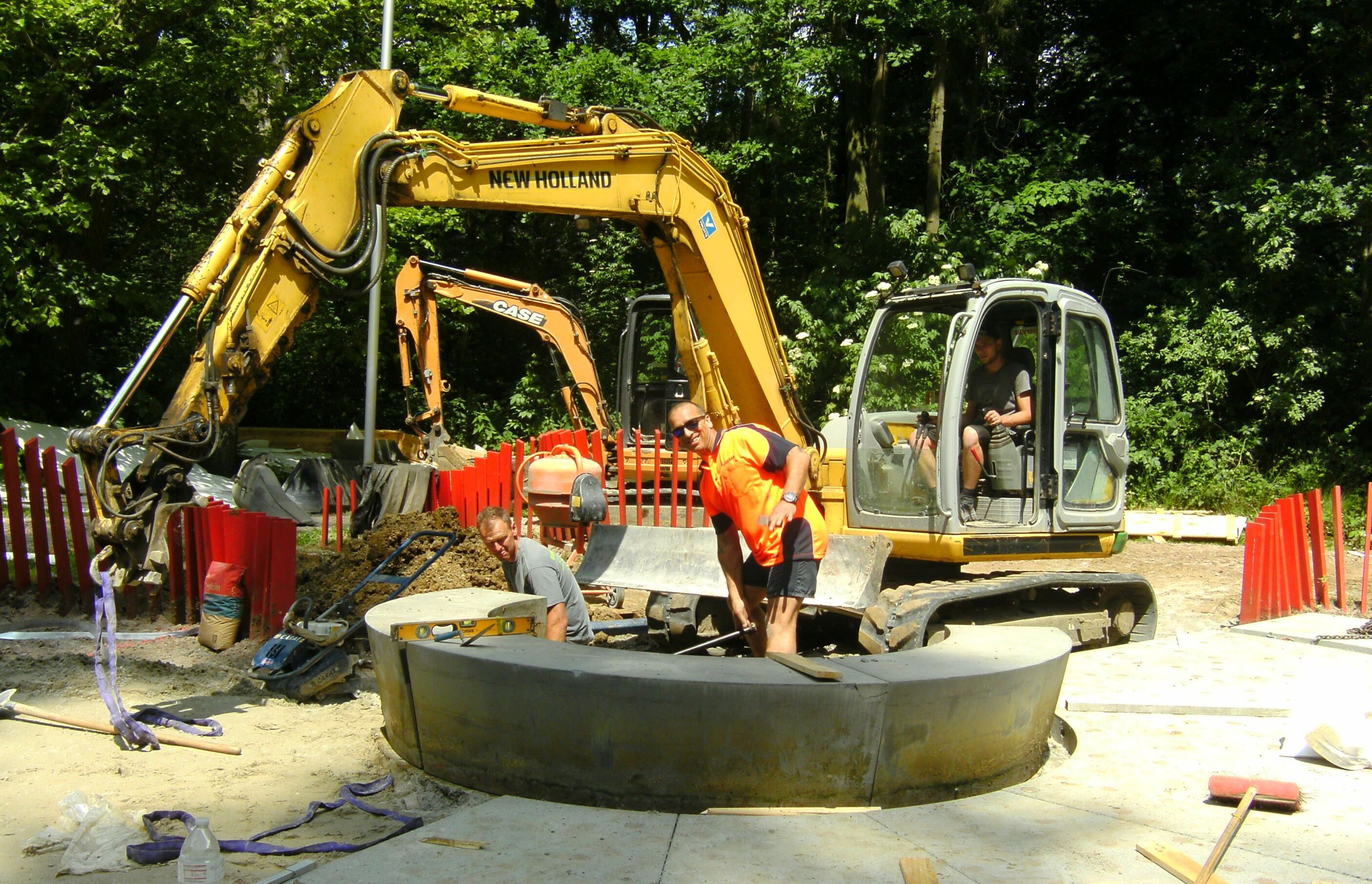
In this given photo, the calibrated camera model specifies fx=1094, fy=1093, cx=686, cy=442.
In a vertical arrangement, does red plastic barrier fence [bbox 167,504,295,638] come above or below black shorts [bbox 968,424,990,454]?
below

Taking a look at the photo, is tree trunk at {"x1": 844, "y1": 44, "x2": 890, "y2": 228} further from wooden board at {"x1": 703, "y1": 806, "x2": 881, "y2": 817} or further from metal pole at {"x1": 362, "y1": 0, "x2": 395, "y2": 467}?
wooden board at {"x1": 703, "y1": 806, "x2": 881, "y2": 817}

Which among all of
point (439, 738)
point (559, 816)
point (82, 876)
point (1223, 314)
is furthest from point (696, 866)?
point (1223, 314)

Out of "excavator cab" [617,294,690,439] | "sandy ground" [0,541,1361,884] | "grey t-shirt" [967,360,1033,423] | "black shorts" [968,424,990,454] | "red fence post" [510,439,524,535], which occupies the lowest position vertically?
"sandy ground" [0,541,1361,884]

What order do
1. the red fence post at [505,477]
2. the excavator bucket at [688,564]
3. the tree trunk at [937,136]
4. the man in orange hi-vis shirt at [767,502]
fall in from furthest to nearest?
the tree trunk at [937,136] → the red fence post at [505,477] → the excavator bucket at [688,564] → the man in orange hi-vis shirt at [767,502]

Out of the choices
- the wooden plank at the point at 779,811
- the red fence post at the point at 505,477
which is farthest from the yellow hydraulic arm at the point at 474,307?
the wooden plank at the point at 779,811

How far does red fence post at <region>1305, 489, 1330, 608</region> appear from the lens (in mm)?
8750

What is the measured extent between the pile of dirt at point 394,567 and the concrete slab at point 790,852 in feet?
14.8

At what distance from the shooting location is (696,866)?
352 centimetres

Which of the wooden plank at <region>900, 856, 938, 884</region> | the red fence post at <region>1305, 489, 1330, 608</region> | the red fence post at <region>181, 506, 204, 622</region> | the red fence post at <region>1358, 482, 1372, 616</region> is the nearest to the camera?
the wooden plank at <region>900, 856, 938, 884</region>

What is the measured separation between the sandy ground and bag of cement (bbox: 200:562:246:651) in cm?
10

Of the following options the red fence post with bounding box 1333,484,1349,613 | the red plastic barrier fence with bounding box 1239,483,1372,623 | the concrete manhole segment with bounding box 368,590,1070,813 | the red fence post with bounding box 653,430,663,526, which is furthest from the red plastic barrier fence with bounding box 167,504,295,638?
the red fence post with bounding box 1333,484,1349,613

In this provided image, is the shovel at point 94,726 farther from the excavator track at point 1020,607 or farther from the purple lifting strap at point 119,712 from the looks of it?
the excavator track at point 1020,607

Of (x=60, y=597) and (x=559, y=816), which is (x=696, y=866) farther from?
(x=60, y=597)

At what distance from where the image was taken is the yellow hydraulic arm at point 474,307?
13820mm
